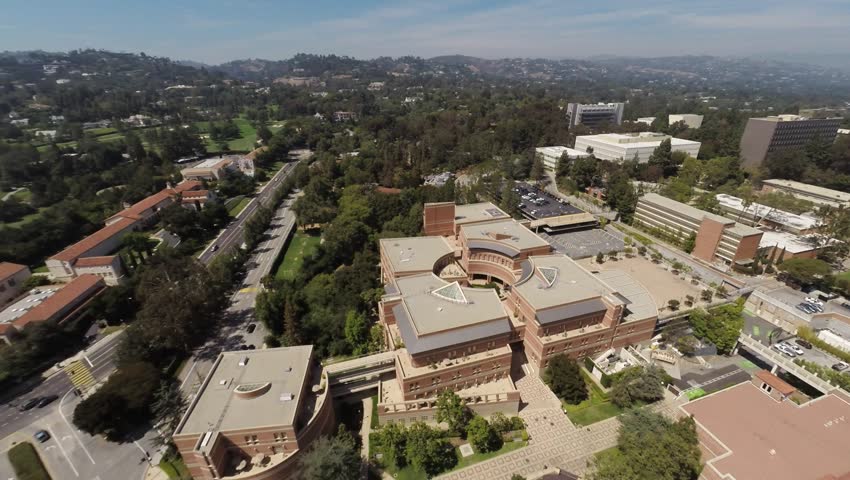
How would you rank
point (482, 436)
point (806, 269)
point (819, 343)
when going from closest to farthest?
point (482, 436), point (819, 343), point (806, 269)

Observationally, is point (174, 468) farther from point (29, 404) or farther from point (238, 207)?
point (238, 207)

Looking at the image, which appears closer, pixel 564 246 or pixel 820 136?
pixel 564 246

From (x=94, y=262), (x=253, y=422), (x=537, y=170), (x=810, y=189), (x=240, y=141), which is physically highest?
(x=253, y=422)

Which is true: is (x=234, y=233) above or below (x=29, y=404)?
above

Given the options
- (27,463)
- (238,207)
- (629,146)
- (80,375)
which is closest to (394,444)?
(27,463)

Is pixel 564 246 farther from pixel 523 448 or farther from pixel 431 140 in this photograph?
pixel 431 140

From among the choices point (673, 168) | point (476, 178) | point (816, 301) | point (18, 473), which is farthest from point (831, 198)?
point (18, 473)
